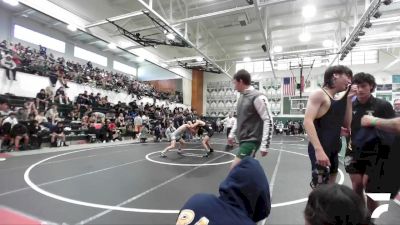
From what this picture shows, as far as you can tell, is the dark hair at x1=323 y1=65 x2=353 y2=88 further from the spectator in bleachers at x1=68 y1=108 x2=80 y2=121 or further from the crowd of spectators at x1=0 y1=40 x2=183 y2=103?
the crowd of spectators at x1=0 y1=40 x2=183 y2=103

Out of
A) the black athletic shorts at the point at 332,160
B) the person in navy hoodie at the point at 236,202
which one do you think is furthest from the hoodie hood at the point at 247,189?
the black athletic shorts at the point at 332,160

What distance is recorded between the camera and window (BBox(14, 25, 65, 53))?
50.6 feet

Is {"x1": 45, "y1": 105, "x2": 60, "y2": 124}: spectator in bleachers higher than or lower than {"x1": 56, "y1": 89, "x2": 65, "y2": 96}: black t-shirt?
lower

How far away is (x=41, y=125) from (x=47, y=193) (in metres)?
7.47

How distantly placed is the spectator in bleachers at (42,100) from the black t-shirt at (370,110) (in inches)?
508

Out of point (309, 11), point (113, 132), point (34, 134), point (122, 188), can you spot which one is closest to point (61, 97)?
point (113, 132)

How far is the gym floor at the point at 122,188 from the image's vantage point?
3201 millimetres

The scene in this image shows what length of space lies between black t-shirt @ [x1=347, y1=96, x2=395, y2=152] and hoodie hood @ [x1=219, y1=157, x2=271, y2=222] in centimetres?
205

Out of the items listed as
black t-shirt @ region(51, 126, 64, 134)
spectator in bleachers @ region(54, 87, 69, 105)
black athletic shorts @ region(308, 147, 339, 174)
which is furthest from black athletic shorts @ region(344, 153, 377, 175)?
spectator in bleachers @ region(54, 87, 69, 105)

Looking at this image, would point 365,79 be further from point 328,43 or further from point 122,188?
point 328,43

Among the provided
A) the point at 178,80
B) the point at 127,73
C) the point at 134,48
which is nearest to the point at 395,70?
the point at 178,80

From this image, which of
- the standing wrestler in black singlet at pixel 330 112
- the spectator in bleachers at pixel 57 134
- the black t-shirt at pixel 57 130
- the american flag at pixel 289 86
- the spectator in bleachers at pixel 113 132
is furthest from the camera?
the american flag at pixel 289 86

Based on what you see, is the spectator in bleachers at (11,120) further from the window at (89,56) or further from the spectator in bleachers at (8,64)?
the window at (89,56)

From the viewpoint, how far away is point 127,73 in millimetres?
24703
